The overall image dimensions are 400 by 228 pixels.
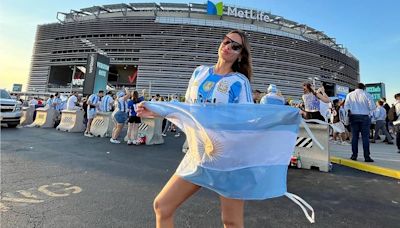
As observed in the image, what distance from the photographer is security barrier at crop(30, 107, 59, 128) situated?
14.7 metres

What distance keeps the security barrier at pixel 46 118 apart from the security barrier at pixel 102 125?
15.6 ft

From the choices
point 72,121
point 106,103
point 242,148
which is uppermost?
point 106,103

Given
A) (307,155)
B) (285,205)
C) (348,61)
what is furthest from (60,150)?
(348,61)

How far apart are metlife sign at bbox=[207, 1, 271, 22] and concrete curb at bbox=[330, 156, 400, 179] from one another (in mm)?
57577

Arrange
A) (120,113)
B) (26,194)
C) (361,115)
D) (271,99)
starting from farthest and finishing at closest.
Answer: (120,113)
(361,115)
(271,99)
(26,194)

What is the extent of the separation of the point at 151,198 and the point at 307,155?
174 inches

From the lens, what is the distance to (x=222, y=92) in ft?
5.38

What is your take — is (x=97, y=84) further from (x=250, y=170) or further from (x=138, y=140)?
(x=250, y=170)

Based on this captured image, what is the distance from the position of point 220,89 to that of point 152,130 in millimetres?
8532

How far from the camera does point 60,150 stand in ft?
22.8

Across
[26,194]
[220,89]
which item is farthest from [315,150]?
[26,194]

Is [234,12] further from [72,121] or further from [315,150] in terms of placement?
[315,150]

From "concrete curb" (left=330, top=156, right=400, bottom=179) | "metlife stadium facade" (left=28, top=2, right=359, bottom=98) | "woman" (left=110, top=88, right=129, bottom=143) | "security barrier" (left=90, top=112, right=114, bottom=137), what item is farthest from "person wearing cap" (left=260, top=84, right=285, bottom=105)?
"metlife stadium facade" (left=28, top=2, right=359, bottom=98)

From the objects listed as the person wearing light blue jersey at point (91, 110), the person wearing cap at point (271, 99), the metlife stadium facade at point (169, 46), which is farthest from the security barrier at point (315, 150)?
the metlife stadium facade at point (169, 46)
